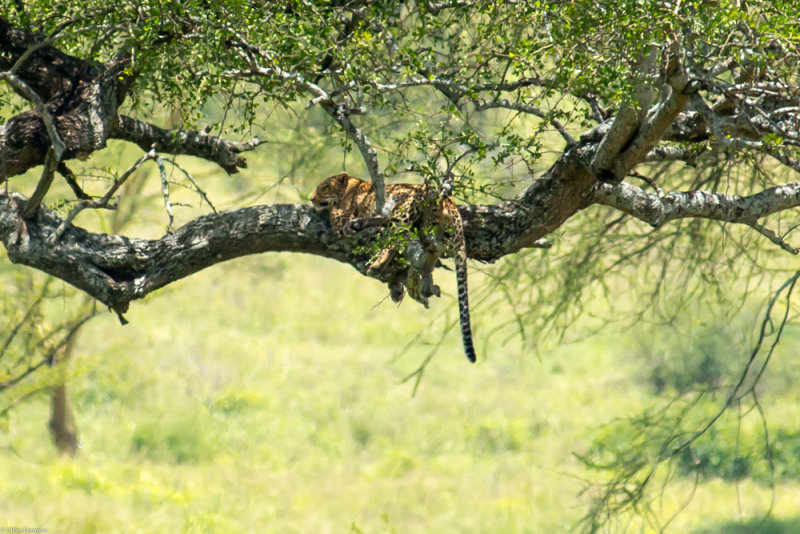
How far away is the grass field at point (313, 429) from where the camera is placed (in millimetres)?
13883

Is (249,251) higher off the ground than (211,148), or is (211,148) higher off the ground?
(211,148)

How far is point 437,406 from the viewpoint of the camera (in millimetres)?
19094

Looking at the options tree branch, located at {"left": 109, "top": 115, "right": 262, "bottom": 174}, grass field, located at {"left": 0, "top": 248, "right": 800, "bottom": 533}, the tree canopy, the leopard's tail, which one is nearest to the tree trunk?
grass field, located at {"left": 0, "top": 248, "right": 800, "bottom": 533}

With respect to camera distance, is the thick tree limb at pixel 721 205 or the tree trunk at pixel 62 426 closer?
the thick tree limb at pixel 721 205

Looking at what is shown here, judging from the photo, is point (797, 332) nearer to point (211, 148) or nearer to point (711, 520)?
point (711, 520)

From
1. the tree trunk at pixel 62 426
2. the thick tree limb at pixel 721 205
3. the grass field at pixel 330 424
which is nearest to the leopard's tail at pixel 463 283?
the thick tree limb at pixel 721 205

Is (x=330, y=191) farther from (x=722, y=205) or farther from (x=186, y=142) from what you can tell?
(x=722, y=205)

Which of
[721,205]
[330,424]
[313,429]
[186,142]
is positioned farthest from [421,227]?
[330,424]

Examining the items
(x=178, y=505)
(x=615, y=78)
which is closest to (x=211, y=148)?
(x=615, y=78)

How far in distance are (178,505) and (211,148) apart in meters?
9.45

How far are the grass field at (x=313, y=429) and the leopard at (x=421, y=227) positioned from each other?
4.46 meters

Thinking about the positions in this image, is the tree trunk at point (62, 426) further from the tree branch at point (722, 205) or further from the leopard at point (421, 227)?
the tree branch at point (722, 205)

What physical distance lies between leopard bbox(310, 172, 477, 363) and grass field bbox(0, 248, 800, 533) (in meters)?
4.46

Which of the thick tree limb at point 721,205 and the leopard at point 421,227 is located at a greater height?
the thick tree limb at point 721,205
